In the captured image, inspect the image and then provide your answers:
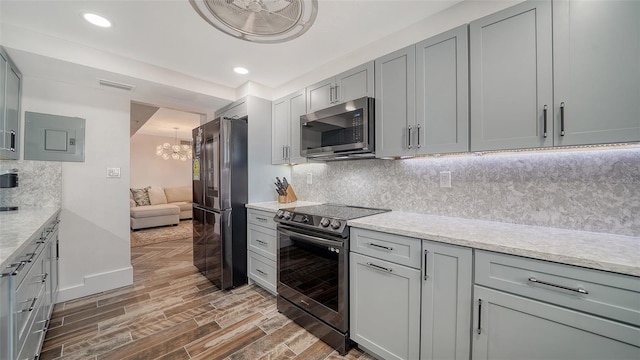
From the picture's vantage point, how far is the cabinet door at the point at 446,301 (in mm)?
1269

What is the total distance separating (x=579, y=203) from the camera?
1419mm

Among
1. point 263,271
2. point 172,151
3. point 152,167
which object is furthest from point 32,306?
point 152,167

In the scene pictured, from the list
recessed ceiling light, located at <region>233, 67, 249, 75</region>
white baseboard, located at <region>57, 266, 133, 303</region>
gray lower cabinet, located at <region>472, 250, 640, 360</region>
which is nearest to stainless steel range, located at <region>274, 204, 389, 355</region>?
gray lower cabinet, located at <region>472, 250, 640, 360</region>

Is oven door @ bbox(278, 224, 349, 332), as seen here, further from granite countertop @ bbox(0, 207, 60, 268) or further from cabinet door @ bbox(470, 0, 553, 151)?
granite countertop @ bbox(0, 207, 60, 268)

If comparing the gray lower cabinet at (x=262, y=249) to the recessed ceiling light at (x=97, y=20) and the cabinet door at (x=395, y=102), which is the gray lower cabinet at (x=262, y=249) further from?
the recessed ceiling light at (x=97, y=20)

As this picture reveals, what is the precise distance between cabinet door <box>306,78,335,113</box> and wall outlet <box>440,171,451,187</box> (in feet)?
3.86

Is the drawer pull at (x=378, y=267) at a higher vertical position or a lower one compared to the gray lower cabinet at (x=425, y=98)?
lower

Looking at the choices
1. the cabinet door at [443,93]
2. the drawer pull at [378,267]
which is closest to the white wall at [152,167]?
the drawer pull at [378,267]

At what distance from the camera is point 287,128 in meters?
2.86

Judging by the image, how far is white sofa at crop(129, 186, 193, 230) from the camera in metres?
5.52

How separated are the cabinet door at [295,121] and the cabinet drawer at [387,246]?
1.22 metres

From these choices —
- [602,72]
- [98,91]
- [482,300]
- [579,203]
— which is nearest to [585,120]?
[602,72]

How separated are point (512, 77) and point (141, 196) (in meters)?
7.37

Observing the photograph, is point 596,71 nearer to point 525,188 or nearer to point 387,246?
point 525,188
